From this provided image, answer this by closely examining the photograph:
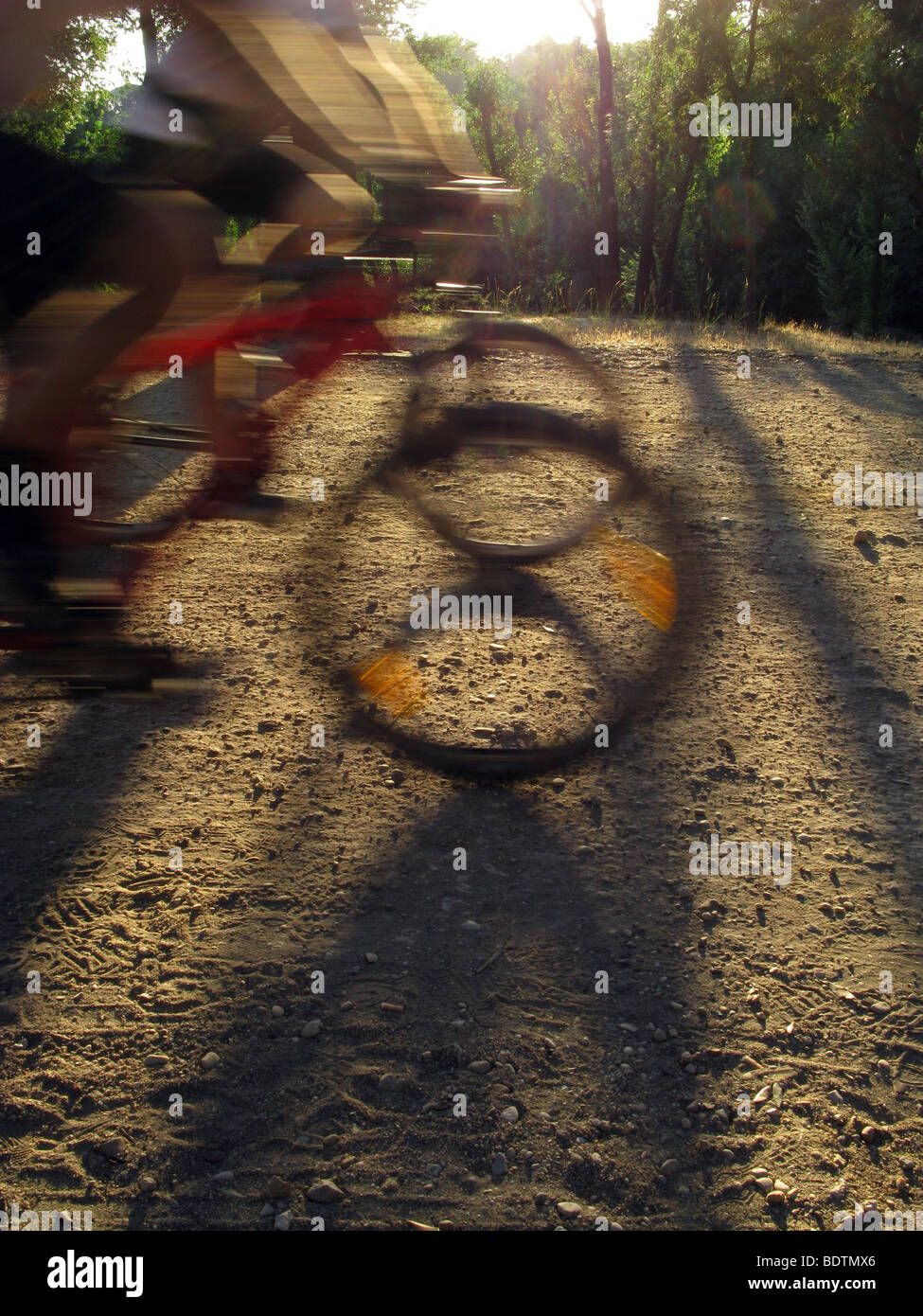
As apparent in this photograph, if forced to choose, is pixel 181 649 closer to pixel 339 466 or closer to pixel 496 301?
pixel 339 466

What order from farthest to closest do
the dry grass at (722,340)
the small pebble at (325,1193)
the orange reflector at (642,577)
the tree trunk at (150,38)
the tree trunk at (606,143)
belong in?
the tree trunk at (606,143)
the dry grass at (722,340)
the orange reflector at (642,577)
the tree trunk at (150,38)
the small pebble at (325,1193)

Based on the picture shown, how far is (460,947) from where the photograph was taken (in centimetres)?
239

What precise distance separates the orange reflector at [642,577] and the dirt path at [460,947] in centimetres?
24

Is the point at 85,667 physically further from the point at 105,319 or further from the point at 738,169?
the point at 738,169

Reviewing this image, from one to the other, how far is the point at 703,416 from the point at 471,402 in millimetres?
3622

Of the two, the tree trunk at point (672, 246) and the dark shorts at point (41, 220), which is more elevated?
the tree trunk at point (672, 246)

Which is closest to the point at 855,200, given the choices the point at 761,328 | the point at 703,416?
the point at 761,328

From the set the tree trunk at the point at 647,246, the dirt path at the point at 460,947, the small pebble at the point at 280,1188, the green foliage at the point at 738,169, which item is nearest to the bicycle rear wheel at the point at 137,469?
the dirt path at the point at 460,947

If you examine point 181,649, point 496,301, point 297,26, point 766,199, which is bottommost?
point 181,649

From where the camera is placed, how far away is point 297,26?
3197 millimetres

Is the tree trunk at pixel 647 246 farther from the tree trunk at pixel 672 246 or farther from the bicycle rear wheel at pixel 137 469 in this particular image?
the bicycle rear wheel at pixel 137 469

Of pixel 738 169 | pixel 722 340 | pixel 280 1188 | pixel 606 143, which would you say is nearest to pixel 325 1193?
pixel 280 1188

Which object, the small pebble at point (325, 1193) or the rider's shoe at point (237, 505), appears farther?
the rider's shoe at point (237, 505)

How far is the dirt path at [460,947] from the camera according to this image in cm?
187
